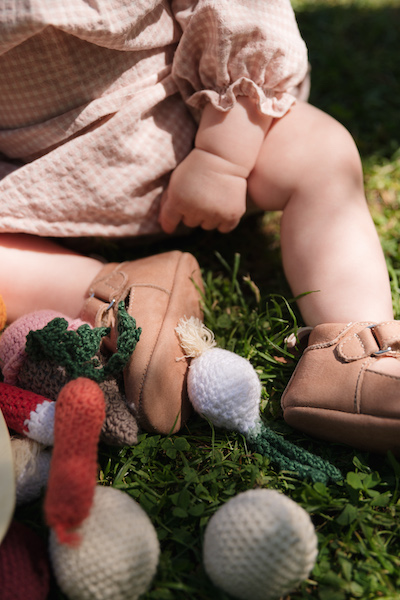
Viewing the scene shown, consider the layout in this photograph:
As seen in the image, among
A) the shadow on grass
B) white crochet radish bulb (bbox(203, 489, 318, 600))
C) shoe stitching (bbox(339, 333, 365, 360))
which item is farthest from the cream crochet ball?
the shadow on grass

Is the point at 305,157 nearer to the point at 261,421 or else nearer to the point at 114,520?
the point at 261,421

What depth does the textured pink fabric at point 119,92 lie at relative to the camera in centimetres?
118

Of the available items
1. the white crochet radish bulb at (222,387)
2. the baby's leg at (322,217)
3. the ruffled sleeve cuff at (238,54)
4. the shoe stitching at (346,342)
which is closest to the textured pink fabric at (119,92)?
the ruffled sleeve cuff at (238,54)

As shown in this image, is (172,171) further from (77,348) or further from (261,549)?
(261,549)

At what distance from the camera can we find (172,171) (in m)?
1.39

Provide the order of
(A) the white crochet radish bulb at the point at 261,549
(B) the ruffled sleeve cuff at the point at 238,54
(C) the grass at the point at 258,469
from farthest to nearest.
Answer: (B) the ruffled sleeve cuff at the point at 238,54 < (C) the grass at the point at 258,469 < (A) the white crochet radish bulb at the point at 261,549

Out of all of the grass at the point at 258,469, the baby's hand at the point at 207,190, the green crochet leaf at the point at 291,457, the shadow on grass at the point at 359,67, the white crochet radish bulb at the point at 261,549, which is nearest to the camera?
the white crochet radish bulb at the point at 261,549

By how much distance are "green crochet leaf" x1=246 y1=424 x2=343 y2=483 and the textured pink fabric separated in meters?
0.69

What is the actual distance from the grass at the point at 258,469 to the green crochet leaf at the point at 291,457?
20mm

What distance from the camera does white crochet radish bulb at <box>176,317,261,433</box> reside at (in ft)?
3.62

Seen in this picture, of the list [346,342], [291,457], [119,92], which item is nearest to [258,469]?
[291,457]

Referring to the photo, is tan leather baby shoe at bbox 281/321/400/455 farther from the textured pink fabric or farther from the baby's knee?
the textured pink fabric

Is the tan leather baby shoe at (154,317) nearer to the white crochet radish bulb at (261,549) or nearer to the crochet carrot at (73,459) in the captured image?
the crochet carrot at (73,459)

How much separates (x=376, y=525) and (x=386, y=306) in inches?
18.9
